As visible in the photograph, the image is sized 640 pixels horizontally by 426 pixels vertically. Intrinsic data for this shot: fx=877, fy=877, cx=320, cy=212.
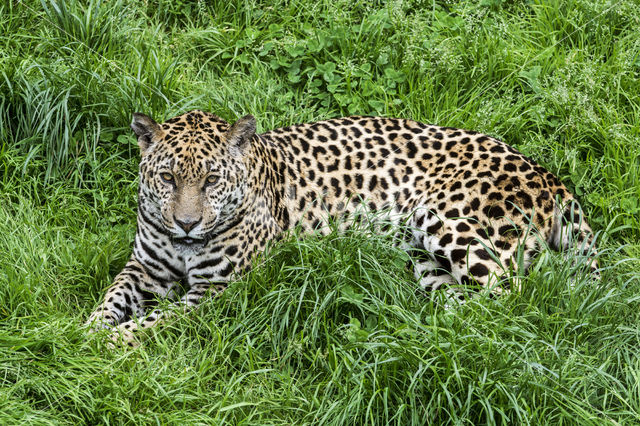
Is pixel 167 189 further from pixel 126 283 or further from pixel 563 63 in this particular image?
pixel 563 63

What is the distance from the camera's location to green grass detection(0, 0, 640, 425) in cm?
524

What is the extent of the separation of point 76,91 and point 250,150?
2.07 m

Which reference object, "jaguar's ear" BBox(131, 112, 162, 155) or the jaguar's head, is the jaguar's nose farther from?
"jaguar's ear" BBox(131, 112, 162, 155)

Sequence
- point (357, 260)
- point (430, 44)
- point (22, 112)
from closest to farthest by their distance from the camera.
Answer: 1. point (357, 260)
2. point (22, 112)
3. point (430, 44)

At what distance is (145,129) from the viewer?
253 inches

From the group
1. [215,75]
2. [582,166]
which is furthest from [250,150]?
[582,166]

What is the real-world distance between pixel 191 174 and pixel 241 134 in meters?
0.54

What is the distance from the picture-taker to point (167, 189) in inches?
246

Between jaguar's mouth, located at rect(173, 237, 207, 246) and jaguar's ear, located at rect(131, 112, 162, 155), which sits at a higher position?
jaguar's ear, located at rect(131, 112, 162, 155)

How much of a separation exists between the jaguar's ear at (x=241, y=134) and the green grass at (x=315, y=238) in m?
0.81

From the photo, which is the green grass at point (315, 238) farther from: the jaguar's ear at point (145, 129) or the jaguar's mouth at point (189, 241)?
the jaguar's ear at point (145, 129)

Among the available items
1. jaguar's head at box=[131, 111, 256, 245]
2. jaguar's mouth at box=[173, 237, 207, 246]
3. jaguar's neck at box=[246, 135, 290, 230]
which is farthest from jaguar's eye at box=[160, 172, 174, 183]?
jaguar's neck at box=[246, 135, 290, 230]

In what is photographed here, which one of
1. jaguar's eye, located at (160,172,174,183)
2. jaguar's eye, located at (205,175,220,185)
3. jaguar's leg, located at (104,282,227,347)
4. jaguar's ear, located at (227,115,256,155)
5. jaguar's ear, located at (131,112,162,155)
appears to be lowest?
jaguar's leg, located at (104,282,227,347)

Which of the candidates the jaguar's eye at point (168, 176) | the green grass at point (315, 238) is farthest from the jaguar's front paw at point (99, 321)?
the jaguar's eye at point (168, 176)
